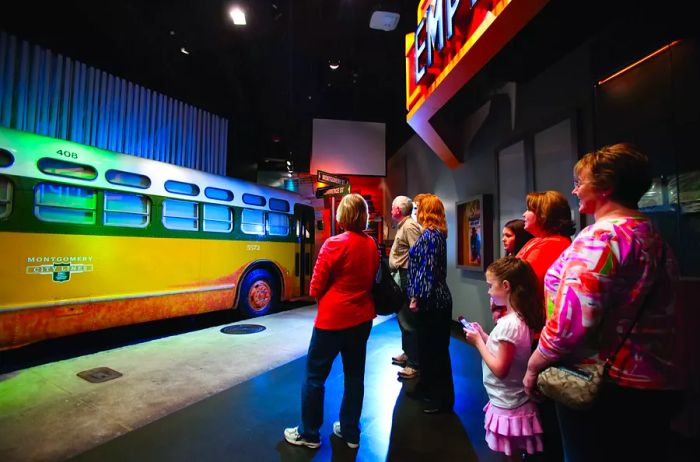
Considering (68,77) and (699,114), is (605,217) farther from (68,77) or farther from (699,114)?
(68,77)

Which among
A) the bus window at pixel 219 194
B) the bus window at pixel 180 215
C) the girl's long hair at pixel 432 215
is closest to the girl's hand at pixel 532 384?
the girl's long hair at pixel 432 215

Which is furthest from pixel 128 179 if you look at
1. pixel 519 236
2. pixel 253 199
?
pixel 519 236

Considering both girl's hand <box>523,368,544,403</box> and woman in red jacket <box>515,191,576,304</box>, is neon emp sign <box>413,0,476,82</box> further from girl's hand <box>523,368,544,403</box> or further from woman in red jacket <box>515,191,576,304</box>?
girl's hand <box>523,368,544,403</box>

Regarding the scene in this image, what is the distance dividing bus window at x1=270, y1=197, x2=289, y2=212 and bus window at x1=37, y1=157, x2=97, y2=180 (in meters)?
3.39

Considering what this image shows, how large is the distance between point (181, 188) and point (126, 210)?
938 mm

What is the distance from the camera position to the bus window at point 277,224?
291 inches

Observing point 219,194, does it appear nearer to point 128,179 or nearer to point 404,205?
point 128,179

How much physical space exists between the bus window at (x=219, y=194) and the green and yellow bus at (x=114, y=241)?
2 cm

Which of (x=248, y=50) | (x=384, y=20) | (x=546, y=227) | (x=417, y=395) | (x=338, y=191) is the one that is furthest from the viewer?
(x=338, y=191)

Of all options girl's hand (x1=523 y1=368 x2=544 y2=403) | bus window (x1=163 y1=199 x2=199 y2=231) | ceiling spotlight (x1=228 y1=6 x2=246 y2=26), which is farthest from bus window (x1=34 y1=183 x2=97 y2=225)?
girl's hand (x1=523 y1=368 x2=544 y2=403)

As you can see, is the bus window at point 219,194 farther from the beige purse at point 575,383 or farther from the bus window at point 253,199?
the beige purse at point 575,383

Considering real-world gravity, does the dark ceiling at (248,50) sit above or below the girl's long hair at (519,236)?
above

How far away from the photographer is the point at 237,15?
566 centimetres

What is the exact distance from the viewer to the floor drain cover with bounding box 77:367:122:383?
3.49m
